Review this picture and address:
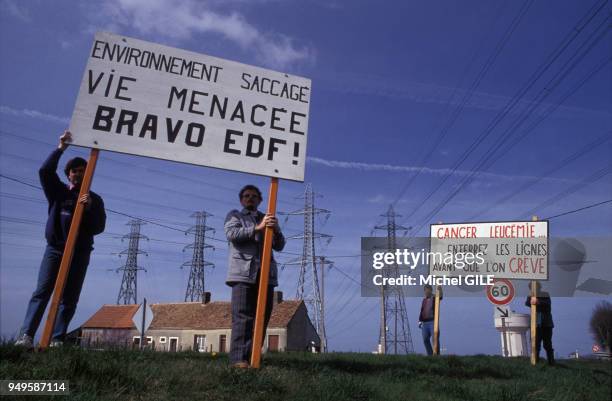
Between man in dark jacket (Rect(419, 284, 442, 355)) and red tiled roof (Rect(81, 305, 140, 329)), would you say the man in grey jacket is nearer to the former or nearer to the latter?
man in dark jacket (Rect(419, 284, 442, 355))

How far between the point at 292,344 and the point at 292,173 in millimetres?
49393

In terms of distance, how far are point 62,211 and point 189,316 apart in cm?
5481

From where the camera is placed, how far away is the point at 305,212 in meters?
52.3

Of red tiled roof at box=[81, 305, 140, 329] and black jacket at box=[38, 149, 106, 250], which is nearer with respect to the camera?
black jacket at box=[38, 149, 106, 250]

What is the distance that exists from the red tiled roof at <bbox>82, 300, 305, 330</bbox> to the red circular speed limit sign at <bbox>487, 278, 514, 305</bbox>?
39.5 m

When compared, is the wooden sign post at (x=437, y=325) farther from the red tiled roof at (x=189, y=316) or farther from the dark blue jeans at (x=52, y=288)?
the red tiled roof at (x=189, y=316)

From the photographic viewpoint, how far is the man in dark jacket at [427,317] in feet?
44.4

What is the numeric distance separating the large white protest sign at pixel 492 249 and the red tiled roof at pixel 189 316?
128 feet

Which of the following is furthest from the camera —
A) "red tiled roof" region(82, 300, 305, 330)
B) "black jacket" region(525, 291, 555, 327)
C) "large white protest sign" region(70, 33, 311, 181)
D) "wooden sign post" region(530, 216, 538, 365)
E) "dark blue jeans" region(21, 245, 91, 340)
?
"red tiled roof" region(82, 300, 305, 330)

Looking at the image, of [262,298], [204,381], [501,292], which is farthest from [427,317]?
[204,381]

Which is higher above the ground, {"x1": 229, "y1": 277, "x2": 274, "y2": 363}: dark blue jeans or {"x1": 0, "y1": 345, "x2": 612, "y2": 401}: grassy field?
{"x1": 229, "y1": 277, "x2": 274, "y2": 363}: dark blue jeans

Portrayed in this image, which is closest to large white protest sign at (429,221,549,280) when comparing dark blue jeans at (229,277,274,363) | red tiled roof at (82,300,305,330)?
dark blue jeans at (229,277,274,363)

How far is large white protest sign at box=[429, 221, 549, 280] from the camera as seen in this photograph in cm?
1296

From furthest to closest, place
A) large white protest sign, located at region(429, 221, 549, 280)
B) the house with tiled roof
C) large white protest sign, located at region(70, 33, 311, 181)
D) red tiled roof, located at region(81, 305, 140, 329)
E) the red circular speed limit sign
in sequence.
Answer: red tiled roof, located at region(81, 305, 140, 329)
the house with tiled roof
the red circular speed limit sign
large white protest sign, located at region(429, 221, 549, 280)
large white protest sign, located at region(70, 33, 311, 181)
